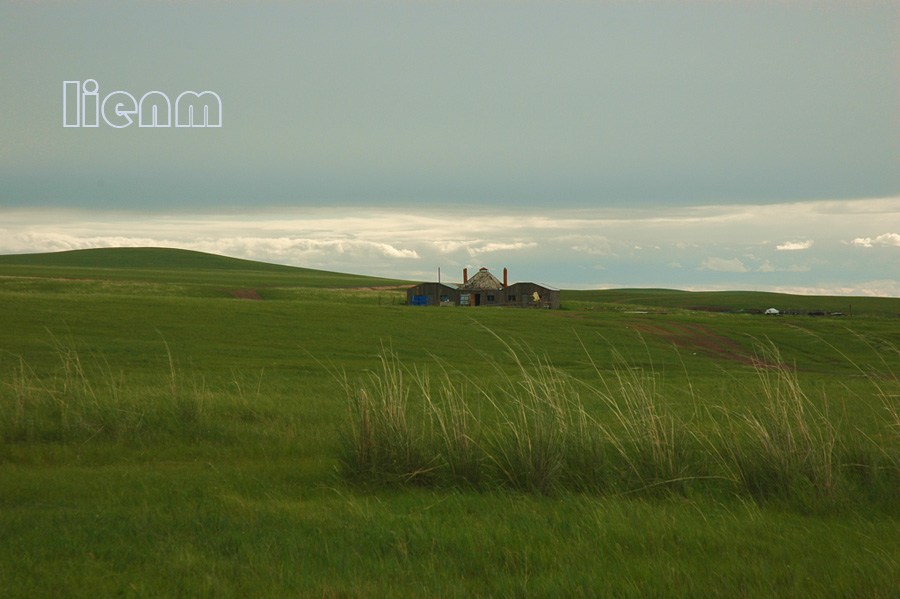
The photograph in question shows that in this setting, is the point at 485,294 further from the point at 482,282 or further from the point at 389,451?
the point at 389,451

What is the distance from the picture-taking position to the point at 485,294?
8138cm

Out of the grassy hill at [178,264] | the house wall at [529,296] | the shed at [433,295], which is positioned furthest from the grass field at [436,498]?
the grassy hill at [178,264]

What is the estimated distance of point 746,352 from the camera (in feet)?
123

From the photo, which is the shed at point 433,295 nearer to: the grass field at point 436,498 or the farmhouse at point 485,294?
the farmhouse at point 485,294

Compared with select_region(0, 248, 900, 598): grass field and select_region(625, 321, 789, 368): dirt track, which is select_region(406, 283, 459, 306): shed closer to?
select_region(625, 321, 789, 368): dirt track

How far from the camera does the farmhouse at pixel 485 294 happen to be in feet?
264

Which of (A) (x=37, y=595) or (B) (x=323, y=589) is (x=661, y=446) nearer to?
(B) (x=323, y=589)

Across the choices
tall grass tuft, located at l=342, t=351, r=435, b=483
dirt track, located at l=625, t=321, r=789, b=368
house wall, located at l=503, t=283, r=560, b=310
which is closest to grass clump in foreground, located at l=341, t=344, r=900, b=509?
tall grass tuft, located at l=342, t=351, r=435, b=483

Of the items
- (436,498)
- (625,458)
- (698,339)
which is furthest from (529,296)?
(436,498)

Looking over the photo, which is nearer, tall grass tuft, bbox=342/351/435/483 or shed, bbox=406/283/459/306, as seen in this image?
tall grass tuft, bbox=342/351/435/483

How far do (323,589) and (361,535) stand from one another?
3.79 ft

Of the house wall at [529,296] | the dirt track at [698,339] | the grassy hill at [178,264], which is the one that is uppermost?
the grassy hill at [178,264]

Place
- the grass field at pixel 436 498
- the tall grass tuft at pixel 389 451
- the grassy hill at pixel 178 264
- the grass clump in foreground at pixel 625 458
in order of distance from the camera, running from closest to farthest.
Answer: the grass field at pixel 436 498, the grass clump in foreground at pixel 625 458, the tall grass tuft at pixel 389 451, the grassy hill at pixel 178 264

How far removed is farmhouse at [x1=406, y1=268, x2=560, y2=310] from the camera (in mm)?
80500
